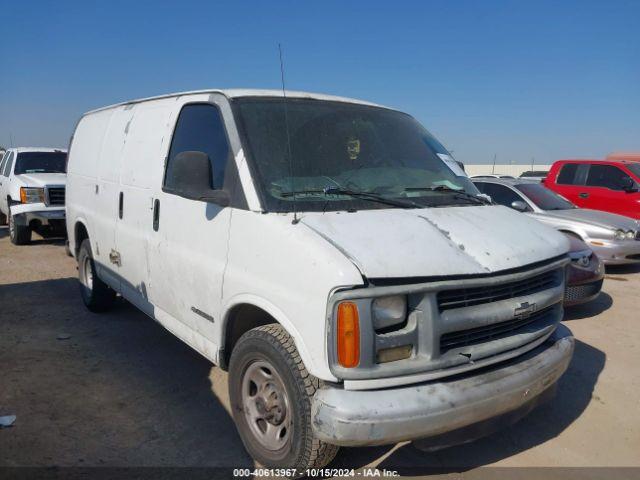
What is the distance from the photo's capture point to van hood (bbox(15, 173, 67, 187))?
10.3 meters

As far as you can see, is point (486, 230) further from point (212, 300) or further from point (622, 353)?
point (622, 353)

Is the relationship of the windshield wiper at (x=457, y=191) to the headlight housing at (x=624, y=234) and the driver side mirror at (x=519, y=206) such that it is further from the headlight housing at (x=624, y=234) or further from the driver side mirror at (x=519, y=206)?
the headlight housing at (x=624, y=234)

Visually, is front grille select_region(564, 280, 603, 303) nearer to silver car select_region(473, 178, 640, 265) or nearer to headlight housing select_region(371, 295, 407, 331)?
silver car select_region(473, 178, 640, 265)

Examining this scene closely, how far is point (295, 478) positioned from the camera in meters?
2.90

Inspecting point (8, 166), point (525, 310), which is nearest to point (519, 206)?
point (525, 310)

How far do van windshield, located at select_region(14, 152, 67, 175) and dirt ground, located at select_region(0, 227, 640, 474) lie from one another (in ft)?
20.7

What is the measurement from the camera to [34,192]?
33.9 feet

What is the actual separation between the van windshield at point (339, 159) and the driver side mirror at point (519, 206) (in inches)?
→ 158

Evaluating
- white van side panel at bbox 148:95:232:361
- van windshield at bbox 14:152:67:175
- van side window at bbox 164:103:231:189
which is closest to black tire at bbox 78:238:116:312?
white van side panel at bbox 148:95:232:361

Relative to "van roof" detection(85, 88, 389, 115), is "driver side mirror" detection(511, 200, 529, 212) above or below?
below

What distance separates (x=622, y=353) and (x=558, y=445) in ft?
7.32

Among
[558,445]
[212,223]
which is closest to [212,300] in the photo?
[212,223]

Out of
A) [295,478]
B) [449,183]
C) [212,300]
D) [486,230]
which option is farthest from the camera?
[449,183]

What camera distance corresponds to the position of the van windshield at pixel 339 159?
317 cm
